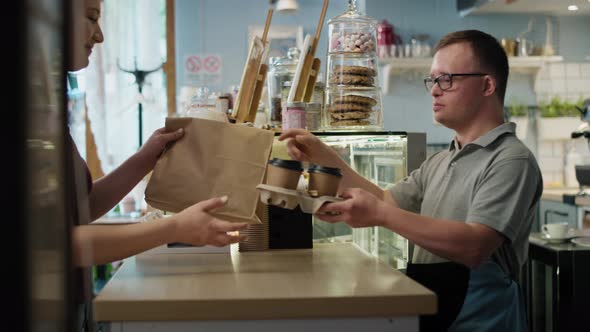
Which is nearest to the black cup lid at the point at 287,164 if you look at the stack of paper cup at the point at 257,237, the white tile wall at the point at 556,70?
the stack of paper cup at the point at 257,237

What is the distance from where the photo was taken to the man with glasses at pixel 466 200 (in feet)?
5.04

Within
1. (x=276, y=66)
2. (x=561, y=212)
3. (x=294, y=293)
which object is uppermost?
(x=276, y=66)

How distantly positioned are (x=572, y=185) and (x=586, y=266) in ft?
10.5

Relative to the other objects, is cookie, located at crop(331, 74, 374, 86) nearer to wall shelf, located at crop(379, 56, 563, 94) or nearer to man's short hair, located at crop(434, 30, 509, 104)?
man's short hair, located at crop(434, 30, 509, 104)

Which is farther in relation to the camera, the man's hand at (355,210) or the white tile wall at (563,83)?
the white tile wall at (563,83)

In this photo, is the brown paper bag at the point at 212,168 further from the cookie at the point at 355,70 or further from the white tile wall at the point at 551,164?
the white tile wall at the point at 551,164

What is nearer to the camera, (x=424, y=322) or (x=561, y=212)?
(x=424, y=322)

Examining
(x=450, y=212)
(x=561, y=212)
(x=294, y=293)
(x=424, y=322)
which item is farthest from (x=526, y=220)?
(x=561, y=212)

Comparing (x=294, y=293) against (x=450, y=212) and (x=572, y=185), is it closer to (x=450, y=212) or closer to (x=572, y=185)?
(x=450, y=212)

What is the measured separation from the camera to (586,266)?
8.48 ft

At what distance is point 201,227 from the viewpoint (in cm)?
130

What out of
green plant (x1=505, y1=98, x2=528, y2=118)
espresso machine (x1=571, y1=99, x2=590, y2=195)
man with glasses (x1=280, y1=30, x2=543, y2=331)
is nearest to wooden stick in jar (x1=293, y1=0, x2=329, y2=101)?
man with glasses (x1=280, y1=30, x2=543, y2=331)

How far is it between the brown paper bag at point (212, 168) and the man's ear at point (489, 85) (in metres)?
0.75

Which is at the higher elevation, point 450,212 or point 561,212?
point 450,212
